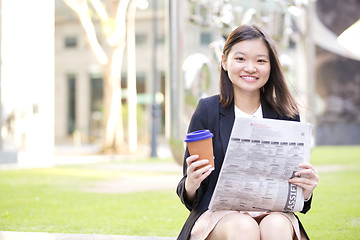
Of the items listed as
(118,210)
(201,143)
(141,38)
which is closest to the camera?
(201,143)

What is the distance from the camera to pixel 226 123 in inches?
88.1

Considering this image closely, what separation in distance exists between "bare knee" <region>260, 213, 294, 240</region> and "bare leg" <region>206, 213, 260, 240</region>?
0.10 ft

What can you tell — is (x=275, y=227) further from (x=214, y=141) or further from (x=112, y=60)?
(x=112, y=60)

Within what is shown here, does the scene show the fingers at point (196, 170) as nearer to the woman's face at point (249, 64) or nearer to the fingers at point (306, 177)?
the fingers at point (306, 177)

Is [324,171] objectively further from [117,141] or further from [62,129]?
[62,129]

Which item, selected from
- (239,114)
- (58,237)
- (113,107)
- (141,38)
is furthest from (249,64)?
(141,38)

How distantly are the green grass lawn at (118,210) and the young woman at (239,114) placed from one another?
1.42 meters

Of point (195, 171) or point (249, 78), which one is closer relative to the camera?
point (195, 171)

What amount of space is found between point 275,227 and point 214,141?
45cm

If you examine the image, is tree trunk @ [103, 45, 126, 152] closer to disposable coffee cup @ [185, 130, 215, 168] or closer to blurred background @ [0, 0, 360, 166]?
blurred background @ [0, 0, 360, 166]

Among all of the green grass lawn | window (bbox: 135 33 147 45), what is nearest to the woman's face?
the green grass lawn

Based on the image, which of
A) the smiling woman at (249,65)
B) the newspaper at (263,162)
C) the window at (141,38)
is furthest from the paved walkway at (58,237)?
the window at (141,38)

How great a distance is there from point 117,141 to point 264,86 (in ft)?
46.2

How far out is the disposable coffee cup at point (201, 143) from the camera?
72.5 inches
